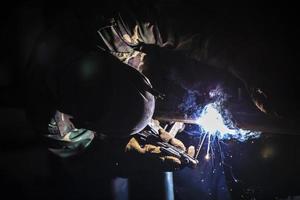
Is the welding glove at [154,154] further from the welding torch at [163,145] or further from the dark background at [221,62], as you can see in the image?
the dark background at [221,62]

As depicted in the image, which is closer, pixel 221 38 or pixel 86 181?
pixel 221 38

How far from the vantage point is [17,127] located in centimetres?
352

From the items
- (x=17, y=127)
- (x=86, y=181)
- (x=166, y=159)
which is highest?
(x=17, y=127)

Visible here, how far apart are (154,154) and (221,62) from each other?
3.84 feet

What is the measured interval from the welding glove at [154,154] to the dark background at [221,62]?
74 centimetres

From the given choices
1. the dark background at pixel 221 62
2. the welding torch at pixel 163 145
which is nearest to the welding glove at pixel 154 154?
the welding torch at pixel 163 145

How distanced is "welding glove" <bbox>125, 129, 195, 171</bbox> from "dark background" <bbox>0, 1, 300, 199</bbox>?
0.74 m

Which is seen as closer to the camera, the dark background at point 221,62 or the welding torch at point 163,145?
the dark background at point 221,62

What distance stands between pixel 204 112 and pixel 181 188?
63.5 inches

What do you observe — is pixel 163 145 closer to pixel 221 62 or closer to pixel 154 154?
pixel 154 154

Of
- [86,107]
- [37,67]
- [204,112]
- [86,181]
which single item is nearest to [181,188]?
[86,181]

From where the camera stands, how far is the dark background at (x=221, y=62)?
2.27 meters

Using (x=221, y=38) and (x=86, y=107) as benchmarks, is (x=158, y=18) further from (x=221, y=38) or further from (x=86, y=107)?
(x=86, y=107)

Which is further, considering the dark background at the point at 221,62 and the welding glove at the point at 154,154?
the welding glove at the point at 154,154
